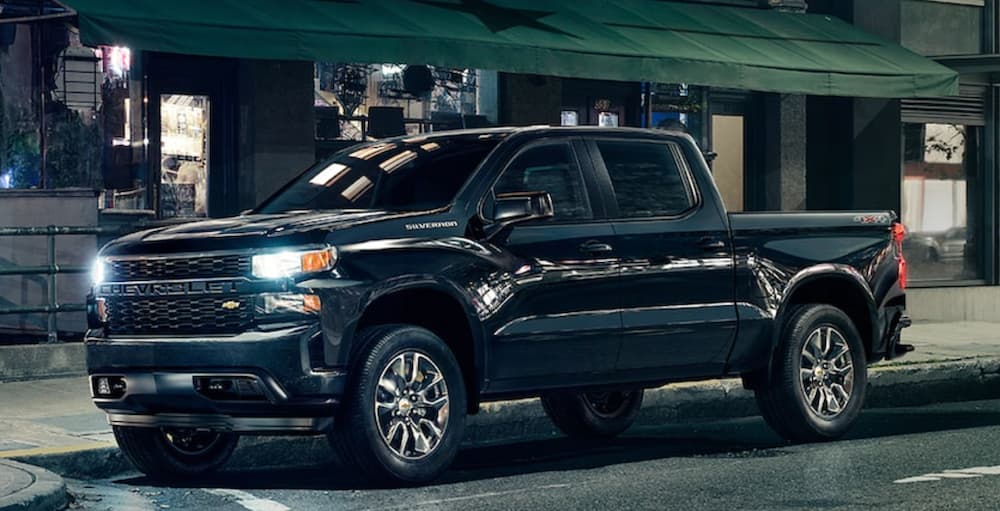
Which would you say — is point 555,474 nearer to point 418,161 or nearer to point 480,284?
point 480,284

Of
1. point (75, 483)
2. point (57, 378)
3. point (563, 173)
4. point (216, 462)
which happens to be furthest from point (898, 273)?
point (57, 378)

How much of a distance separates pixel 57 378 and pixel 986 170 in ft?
44.5

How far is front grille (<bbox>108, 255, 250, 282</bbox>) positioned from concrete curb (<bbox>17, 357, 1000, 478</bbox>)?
1.15 metres

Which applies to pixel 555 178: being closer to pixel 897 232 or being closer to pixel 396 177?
pixel 396 177

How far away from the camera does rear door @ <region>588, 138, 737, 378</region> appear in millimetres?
9859

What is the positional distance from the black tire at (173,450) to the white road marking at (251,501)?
0.47 m

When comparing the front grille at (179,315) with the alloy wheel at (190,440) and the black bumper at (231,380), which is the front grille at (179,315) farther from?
the alloy wheel at (190,440)

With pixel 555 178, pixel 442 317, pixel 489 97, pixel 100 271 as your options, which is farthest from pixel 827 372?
pixel 489 97

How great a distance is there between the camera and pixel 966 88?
2258cm

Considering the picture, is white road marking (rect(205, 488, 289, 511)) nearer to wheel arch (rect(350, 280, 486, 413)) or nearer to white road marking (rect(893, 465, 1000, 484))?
wheel arch (rect(350, 280, 486, 413))

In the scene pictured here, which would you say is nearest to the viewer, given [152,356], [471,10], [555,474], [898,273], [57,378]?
[152,356]

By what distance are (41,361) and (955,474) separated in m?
7.28

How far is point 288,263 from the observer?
8.50 m

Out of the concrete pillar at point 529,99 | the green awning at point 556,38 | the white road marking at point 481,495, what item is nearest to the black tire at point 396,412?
the white road marking at point 481,495
